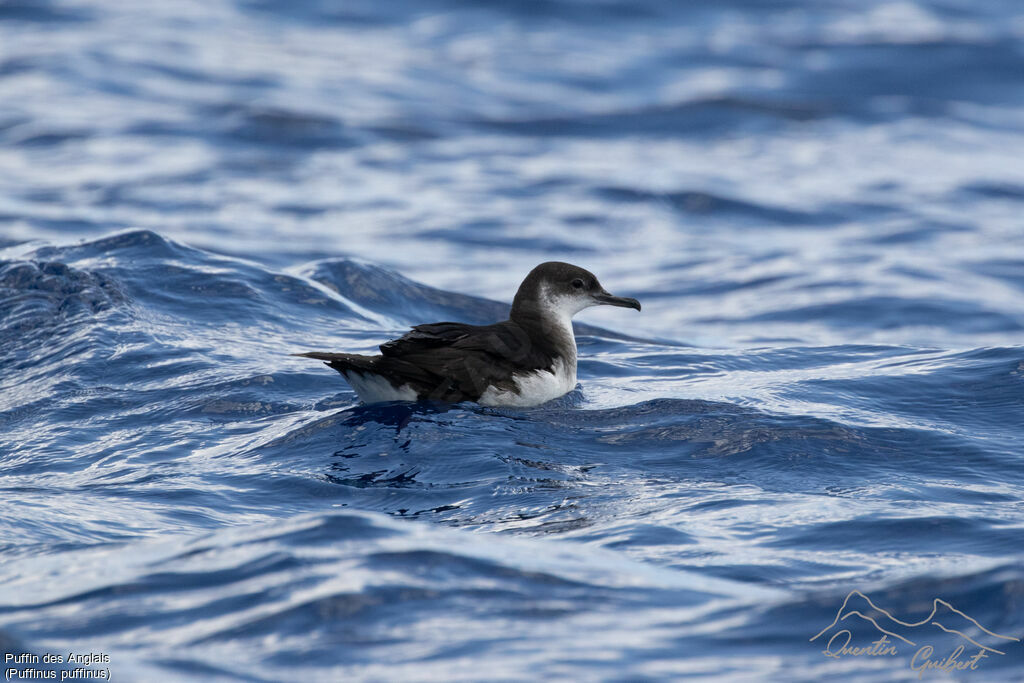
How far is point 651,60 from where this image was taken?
22.3 m

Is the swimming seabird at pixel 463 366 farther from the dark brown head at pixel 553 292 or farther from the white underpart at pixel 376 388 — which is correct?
the dark brown head at pixel 553 292

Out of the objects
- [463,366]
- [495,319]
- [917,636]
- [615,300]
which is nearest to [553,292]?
[615,300]

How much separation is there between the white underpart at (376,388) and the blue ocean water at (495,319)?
0.26 ft

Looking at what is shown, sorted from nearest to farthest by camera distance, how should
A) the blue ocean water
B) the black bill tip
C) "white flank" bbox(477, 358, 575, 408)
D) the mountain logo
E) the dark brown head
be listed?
the mountain logo → the blue ocean water → "white flank" bbox(477, 358, 575, 408) → the dark brown head → the black bill tip

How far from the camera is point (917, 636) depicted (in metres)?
4.29

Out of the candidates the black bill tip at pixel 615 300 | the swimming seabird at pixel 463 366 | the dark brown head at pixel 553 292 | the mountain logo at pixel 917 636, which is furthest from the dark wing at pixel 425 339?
the mountain logo at pixel 917 636

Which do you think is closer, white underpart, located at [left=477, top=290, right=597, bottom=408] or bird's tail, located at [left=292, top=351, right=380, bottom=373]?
bird's tail, located at [left=292, top=351, right=380, bottom=373]

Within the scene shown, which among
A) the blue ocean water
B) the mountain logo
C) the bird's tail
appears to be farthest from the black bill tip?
the mountain logo

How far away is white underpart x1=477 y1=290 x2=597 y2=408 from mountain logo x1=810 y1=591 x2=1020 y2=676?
324 centimetres

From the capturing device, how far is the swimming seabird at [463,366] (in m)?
7.13

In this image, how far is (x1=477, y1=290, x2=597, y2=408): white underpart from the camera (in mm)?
7445

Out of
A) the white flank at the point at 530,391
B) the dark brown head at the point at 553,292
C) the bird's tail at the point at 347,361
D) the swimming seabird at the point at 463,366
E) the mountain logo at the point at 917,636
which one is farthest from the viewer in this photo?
the dark brown head at the point at 553,292

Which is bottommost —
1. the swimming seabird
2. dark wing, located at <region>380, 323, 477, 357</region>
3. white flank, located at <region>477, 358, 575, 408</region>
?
white flank, located at <region>477, 358, 575, 408</region>

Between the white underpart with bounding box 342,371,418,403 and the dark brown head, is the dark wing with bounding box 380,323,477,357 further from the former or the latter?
the dark brown head
